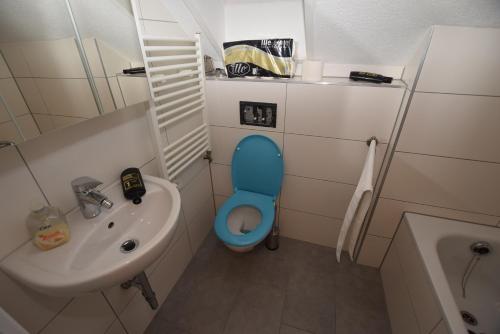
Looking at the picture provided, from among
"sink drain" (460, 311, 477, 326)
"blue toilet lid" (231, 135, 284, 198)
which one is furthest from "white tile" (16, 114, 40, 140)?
"sink drain" (460, 311, 477, 326)

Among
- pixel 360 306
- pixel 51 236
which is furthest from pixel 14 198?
pixel 360 306

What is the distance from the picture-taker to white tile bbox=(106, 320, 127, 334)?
1022mm

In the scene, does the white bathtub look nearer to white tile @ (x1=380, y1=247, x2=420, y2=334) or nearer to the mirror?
white tile @ (x1=380, y1=247, x2=420, y2=334)

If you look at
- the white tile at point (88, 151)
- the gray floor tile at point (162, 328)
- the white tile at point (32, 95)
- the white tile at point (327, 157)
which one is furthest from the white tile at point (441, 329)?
the white tile at point (32, 95)

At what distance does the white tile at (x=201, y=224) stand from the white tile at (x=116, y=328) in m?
0.59

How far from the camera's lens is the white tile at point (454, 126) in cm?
96

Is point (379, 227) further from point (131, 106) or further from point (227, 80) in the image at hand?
point (131, 106)

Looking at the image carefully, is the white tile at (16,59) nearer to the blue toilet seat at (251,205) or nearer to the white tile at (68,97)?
the white tile at (68,97)

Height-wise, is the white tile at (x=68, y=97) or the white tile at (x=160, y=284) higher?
the white tile at (x=68, y=97)

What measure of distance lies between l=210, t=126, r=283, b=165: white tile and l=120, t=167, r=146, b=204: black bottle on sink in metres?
0.64

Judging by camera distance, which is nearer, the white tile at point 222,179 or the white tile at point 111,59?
the white tile at point 111,59

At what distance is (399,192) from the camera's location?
4.09 ft

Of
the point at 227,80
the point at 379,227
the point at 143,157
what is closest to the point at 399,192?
the point at 379,227

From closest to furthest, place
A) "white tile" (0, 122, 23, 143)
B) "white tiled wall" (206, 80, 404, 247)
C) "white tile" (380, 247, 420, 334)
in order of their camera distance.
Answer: "white tile" (0, 122, 23, 143), "white tile" (380, 247, 420, 334), "white tiled wall" (206, 80, 404, 247)
